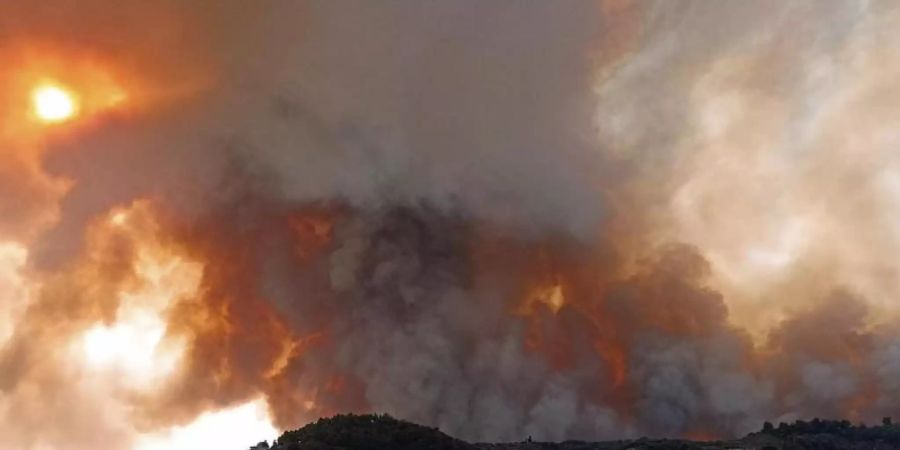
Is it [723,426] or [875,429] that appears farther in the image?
[723,426]

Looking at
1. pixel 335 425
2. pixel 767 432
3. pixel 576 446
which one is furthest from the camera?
pixel 767 432

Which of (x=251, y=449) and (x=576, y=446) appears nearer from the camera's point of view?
(x=251, y=449)

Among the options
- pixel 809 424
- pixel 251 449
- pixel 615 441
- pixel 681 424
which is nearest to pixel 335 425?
pixel 251 449

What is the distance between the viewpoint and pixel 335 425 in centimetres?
8175

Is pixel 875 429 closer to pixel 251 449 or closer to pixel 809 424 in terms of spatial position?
pixel 809 424

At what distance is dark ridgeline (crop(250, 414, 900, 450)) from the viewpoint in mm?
75750

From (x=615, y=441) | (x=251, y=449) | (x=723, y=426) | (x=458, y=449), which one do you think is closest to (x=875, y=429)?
(x=723, y=426)

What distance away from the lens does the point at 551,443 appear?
94.9 m

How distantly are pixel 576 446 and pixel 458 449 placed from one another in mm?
20220

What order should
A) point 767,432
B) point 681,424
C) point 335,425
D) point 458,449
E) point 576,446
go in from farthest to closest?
point 681,424 → point 767,432 → point 576,446 → point 335,425 → point 458,449

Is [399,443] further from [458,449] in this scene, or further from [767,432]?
[767,432]

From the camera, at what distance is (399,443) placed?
7638cm

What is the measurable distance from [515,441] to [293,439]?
98.1 feet

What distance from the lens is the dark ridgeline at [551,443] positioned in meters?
75.8
